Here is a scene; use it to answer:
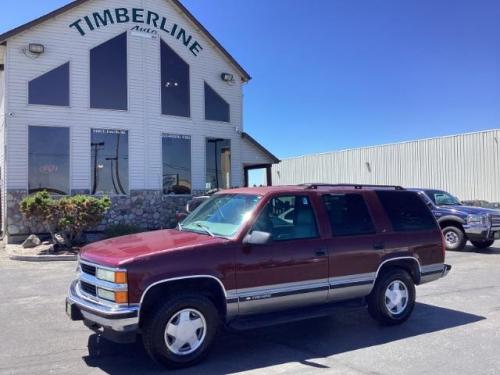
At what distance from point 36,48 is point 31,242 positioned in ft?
20.4

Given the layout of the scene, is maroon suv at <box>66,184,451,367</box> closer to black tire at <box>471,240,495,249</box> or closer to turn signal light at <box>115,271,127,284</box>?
turn signal light at <box>115,271,127,284</box>

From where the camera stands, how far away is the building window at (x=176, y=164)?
61.6 ft

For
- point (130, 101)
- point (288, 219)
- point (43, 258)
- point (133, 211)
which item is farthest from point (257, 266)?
point (130, 101)

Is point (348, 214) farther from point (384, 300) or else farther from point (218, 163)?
point (218, 163)

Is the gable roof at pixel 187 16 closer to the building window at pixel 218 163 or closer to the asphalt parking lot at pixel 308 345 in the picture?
the building window at pixel 218 163

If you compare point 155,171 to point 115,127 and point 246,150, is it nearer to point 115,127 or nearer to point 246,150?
point 115,127

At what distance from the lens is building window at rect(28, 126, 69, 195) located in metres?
16.2

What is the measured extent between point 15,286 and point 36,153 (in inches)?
305

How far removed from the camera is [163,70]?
18.9m

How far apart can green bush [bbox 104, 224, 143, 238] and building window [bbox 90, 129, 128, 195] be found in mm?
1284

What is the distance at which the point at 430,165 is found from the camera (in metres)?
31.9

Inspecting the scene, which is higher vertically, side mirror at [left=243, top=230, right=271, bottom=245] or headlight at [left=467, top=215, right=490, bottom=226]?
side mirror at [left=243, top=230, right=271, bottom=245]

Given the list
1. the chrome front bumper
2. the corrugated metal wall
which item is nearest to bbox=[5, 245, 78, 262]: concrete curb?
the chrome front bumper

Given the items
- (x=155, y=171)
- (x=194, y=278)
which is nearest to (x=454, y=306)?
(x=194, y=278)
